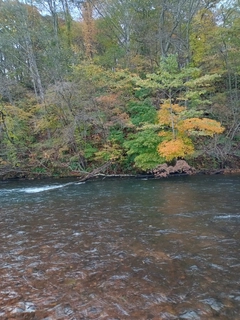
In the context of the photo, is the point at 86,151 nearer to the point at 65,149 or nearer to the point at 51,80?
the point at 65,149

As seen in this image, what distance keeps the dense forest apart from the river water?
7166mm

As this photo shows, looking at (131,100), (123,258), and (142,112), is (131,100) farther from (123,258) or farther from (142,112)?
(123,258)

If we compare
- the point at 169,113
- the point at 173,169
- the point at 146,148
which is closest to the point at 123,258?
the point at 173,169

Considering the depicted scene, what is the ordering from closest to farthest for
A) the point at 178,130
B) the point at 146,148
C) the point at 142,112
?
1. the point at 178,130
2. the point at 146,148
3. the point at 142,112

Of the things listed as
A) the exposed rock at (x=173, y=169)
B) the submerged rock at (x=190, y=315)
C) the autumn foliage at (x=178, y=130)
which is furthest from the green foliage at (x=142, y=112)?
the submerged rock at (x=190, y=315)

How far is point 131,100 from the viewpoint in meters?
19.5

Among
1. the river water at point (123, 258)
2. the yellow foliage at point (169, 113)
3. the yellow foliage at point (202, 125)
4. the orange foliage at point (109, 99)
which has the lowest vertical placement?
the river water at point (123, 258)

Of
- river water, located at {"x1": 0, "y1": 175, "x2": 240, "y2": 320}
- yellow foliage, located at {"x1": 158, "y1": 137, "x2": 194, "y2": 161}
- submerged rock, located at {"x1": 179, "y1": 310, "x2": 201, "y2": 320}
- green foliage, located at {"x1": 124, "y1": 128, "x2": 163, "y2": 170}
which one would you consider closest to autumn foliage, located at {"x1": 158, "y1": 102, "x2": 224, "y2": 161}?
yellow foliage, located at {"x1": 158, "y1": 137, "x2": 194, "y2": 161}

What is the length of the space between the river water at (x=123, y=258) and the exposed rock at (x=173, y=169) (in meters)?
5.57

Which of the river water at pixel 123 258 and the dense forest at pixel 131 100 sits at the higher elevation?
the dense forest at pixel 131 100

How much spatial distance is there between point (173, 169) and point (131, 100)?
613 centimetres

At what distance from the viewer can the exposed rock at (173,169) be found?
55.4 ft

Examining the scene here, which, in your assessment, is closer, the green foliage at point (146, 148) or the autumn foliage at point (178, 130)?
the autumn foliage at point (178, 130)

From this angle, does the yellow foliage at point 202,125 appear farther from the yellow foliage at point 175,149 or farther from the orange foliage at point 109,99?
the orange foliage at point 109,99
